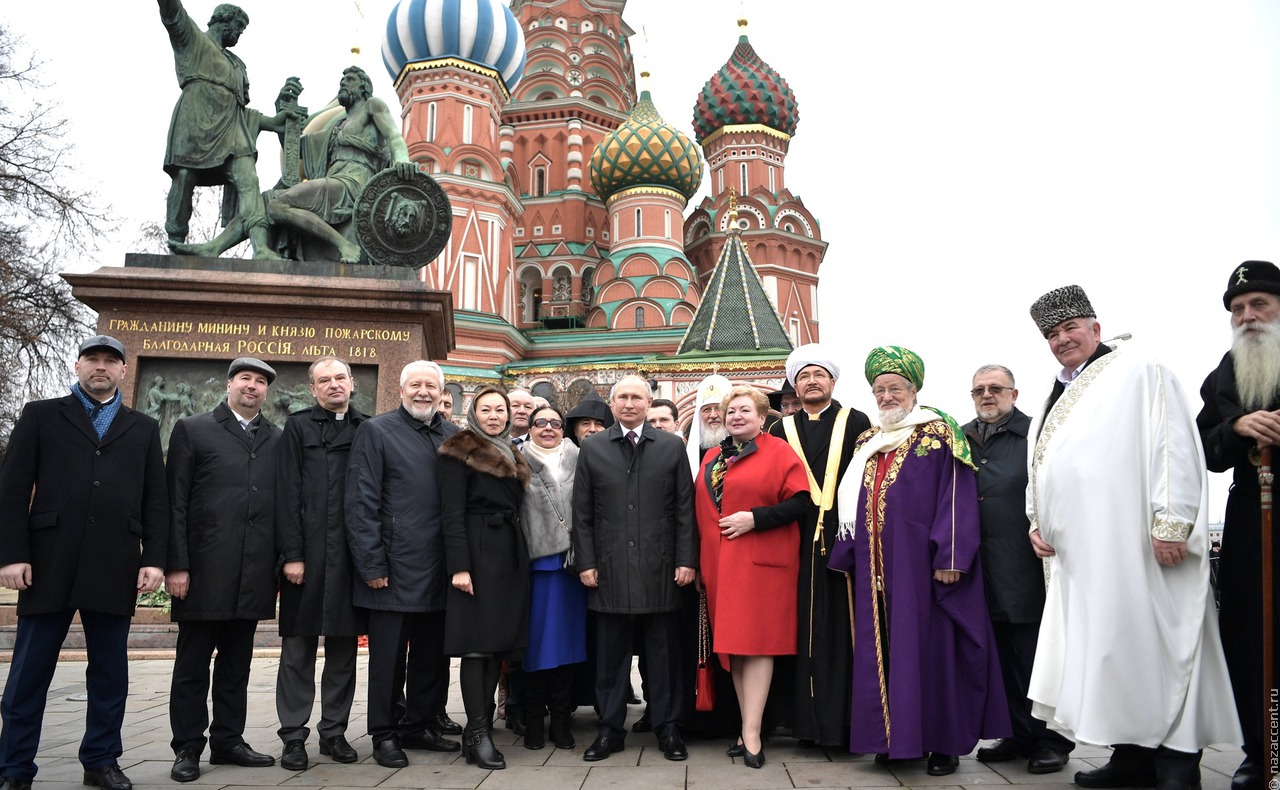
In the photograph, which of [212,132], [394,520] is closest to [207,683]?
[394,520]

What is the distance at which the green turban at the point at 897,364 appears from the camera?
427cm

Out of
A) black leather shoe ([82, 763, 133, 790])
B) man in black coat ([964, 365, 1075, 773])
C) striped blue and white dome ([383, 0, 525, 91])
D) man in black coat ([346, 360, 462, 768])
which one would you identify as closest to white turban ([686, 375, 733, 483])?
man in black coat ([964, 365, 1075, 773])

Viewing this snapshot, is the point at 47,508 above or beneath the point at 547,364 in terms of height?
beneath

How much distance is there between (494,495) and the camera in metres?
4.27

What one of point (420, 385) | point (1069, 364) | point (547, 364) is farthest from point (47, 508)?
point (547, 364)

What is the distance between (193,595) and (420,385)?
1360mm

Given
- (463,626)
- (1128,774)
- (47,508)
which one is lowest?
(1128,774)

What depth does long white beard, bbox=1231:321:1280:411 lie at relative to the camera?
11.4 ft

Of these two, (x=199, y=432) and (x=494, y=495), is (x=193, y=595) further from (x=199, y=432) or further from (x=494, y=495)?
(x=494, y=495)

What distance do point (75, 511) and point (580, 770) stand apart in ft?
7.69

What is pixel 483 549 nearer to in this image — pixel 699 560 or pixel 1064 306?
pixel 699 560

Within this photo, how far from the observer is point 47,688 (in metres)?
3.68

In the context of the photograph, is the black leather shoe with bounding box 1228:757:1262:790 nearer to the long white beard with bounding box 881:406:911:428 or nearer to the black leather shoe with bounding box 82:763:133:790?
the black leather shoe with bounding box 82:763:133:790

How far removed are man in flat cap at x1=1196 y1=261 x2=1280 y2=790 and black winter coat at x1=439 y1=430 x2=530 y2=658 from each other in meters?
2.94
